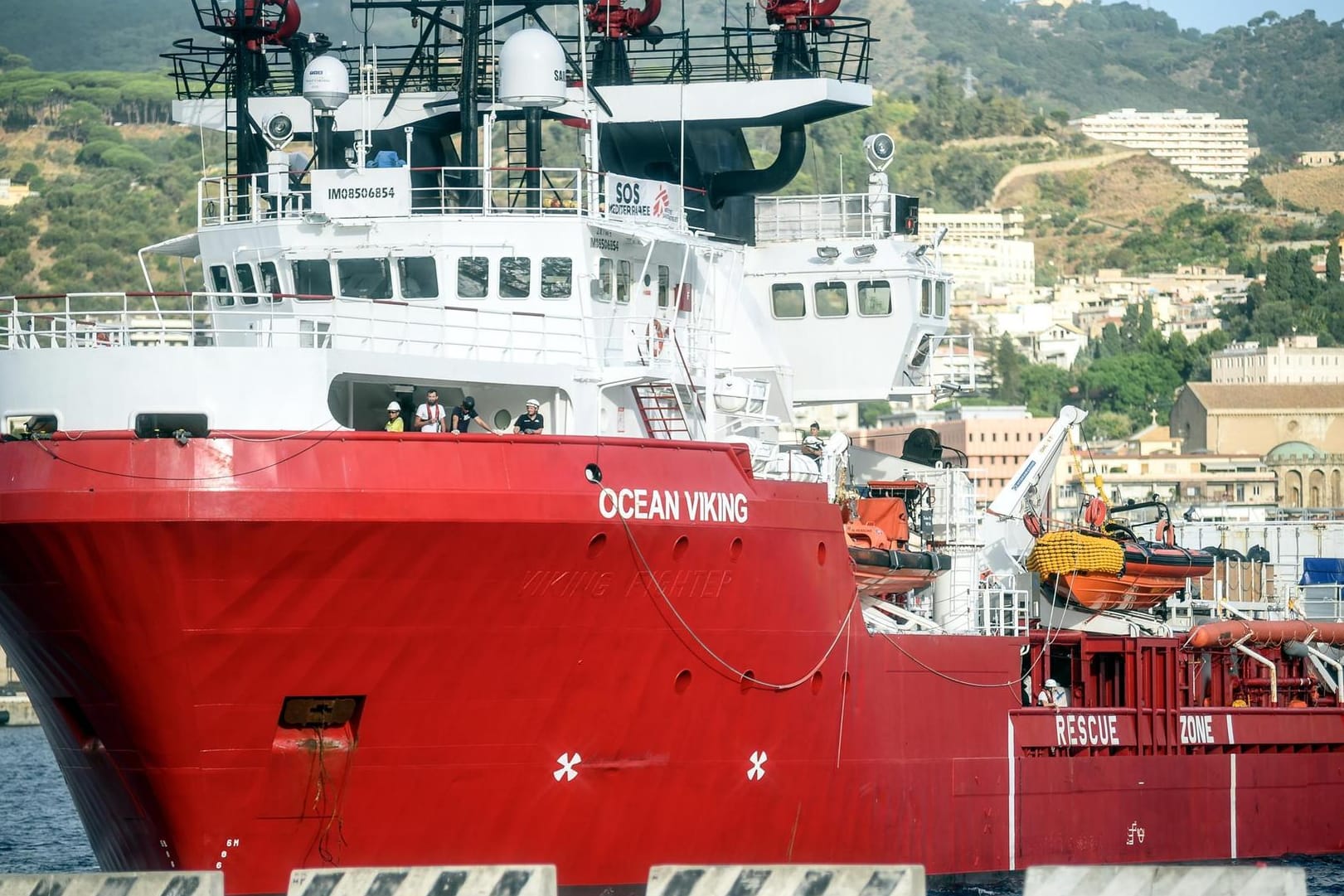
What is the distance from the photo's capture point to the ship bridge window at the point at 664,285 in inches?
1043

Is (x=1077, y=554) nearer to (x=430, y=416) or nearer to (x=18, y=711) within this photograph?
(x=430, y=416)

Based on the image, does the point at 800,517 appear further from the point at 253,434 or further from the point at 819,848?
the point at 253,434

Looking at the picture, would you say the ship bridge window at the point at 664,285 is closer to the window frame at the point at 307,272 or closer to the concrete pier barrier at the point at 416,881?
the window frame at the point at 307,272

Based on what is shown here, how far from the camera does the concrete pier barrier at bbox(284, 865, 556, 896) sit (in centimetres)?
1691

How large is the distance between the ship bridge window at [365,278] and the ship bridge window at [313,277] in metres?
0.19

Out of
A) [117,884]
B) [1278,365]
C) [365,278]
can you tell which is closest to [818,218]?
[365,278]

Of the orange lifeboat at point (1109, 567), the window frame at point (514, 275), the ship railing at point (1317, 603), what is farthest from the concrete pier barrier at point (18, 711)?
the window frame at point (514, 275)

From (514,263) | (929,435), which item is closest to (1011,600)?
(929,435)

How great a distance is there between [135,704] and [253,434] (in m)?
2.93

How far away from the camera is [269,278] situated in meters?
25.3

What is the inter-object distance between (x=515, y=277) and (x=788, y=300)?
599 centimetres

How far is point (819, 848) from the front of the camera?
80.8 ft

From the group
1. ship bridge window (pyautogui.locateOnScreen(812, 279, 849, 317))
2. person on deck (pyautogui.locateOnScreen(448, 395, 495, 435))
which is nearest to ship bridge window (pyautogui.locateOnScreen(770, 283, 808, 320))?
ship bridge window (pyautogui.locateOnScreen(812, 279, 849, 317))

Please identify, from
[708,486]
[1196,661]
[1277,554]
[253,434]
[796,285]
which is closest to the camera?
[253,434]
